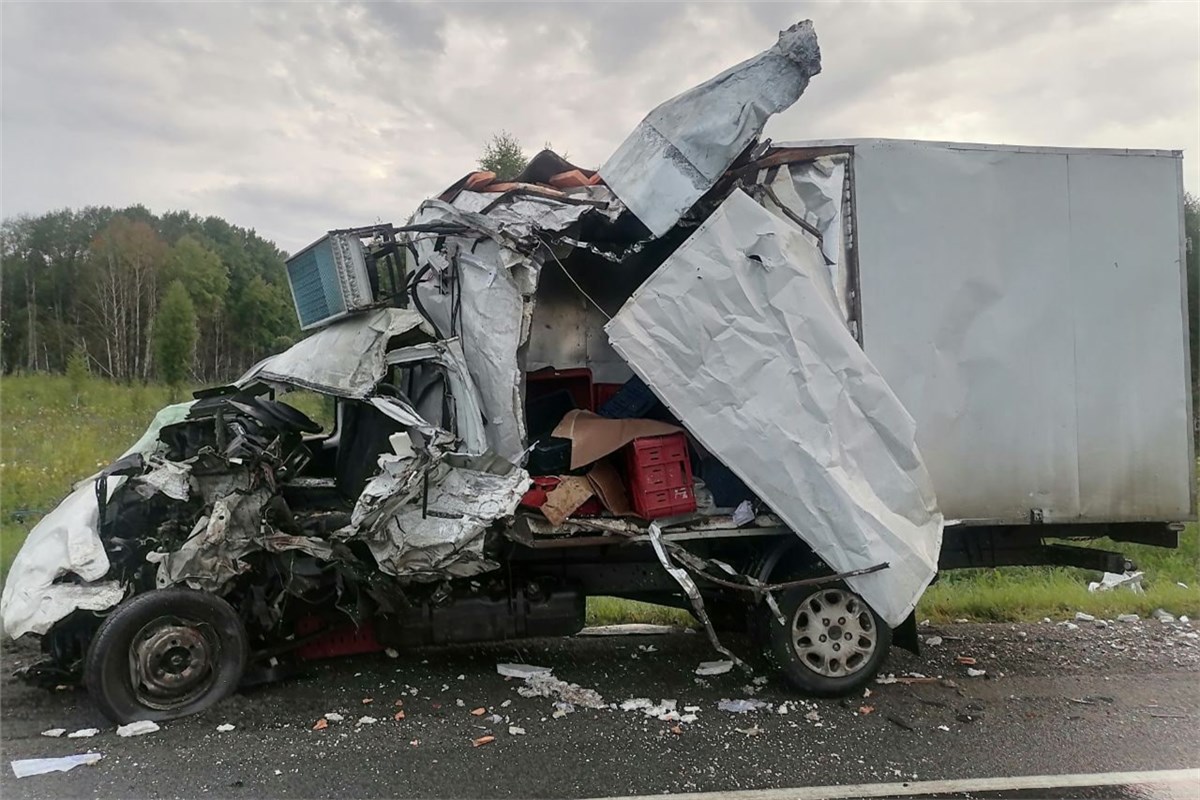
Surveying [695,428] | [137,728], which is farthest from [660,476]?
[137,728]

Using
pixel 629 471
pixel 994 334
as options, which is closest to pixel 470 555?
pixel 629 471

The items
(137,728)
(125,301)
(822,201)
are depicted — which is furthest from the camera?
(125,301)

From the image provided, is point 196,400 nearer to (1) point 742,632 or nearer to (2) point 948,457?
(1) point 742,632

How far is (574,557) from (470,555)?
717 millimetres

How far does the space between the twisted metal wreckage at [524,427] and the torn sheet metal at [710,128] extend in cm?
1

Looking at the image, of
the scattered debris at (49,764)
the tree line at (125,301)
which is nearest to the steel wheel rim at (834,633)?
the scattered debris at (49,764)

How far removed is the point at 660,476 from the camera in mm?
4328

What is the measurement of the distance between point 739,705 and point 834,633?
681 millimetres

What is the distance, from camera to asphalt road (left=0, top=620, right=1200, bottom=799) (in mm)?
3391

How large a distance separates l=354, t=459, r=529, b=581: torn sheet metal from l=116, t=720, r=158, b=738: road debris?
1.29m

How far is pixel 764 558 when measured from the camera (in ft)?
14.8

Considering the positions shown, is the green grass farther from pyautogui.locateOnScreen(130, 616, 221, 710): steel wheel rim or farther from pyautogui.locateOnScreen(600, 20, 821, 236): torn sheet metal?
pyautogui.locateOnScreen(600, 20, 821, 236): torn sheet metal

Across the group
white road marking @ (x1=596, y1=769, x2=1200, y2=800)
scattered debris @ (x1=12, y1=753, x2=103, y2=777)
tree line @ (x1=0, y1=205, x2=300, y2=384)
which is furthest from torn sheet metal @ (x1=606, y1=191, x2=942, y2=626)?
tree line @ (x1=0, y1=205, x2=300, y2=384)

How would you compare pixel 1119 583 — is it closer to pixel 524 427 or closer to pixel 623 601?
pixel 623 601
